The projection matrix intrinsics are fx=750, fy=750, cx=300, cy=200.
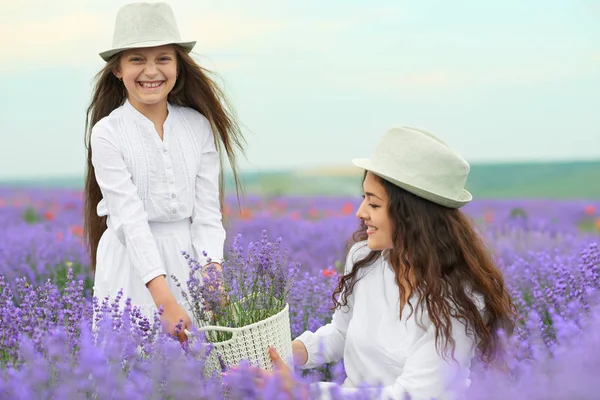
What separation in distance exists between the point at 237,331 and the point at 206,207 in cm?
96

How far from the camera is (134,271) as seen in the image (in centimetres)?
281

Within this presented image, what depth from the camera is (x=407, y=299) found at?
7.22 ft

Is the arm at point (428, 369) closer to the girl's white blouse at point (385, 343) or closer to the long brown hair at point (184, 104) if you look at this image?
the girl's white blouse at point (385, 343)

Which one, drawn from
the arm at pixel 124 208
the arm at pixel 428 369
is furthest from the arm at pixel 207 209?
the arm at pixel 428 369

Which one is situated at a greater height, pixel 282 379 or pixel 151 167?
pixel 151 167

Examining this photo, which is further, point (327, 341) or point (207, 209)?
point (207, 209)

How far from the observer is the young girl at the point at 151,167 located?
2.69 meters

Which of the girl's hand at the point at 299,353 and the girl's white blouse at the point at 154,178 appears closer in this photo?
the girl's hand at the point at 299,353

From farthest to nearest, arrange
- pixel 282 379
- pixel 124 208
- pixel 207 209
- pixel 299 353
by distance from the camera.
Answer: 1. pixel 207 209
2. pixel 124 208
3. pixel 299 353
4. pixel 282 379

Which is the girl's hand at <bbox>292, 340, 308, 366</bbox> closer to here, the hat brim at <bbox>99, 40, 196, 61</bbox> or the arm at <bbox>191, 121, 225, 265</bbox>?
the arm at <bbox>191, 121, 225, 265</bbox>

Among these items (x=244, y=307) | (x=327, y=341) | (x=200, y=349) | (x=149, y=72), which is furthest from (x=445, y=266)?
(x=149, y=72)

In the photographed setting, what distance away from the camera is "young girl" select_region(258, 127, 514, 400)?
2.15 metres

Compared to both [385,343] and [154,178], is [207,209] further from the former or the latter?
[385,343]

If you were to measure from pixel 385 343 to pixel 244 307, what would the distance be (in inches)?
17.0
